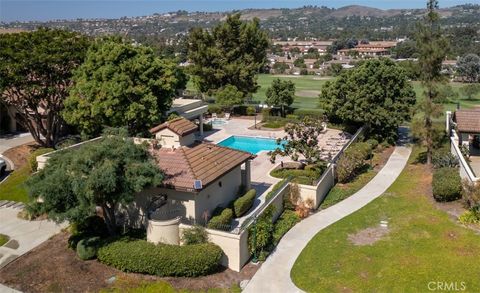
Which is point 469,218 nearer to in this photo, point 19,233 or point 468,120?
point 468,120

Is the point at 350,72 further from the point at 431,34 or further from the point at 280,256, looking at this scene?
the point at 280,256

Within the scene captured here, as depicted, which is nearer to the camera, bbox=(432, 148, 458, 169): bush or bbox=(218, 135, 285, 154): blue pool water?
bbox=(432, 148, 458, 169): bush

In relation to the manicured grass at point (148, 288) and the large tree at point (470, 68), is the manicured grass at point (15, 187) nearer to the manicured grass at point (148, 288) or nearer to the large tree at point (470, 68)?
the manicured grass at point (148, 288)

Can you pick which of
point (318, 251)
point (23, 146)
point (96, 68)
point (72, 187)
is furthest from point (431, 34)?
point (23, 146)

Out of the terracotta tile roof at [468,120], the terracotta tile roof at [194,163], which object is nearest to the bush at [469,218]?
the terracotta tile roof at [468,120]

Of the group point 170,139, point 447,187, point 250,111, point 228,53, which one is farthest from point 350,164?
point 228,53

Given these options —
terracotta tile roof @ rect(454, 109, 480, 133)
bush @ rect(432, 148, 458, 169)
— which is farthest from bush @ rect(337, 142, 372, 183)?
terracotta tile roof @ rect(454, 109, 480, 133)

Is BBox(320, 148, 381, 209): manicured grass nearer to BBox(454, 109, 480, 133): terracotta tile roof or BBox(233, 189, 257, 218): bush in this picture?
BBox(233, 189, 257, 218): bush
